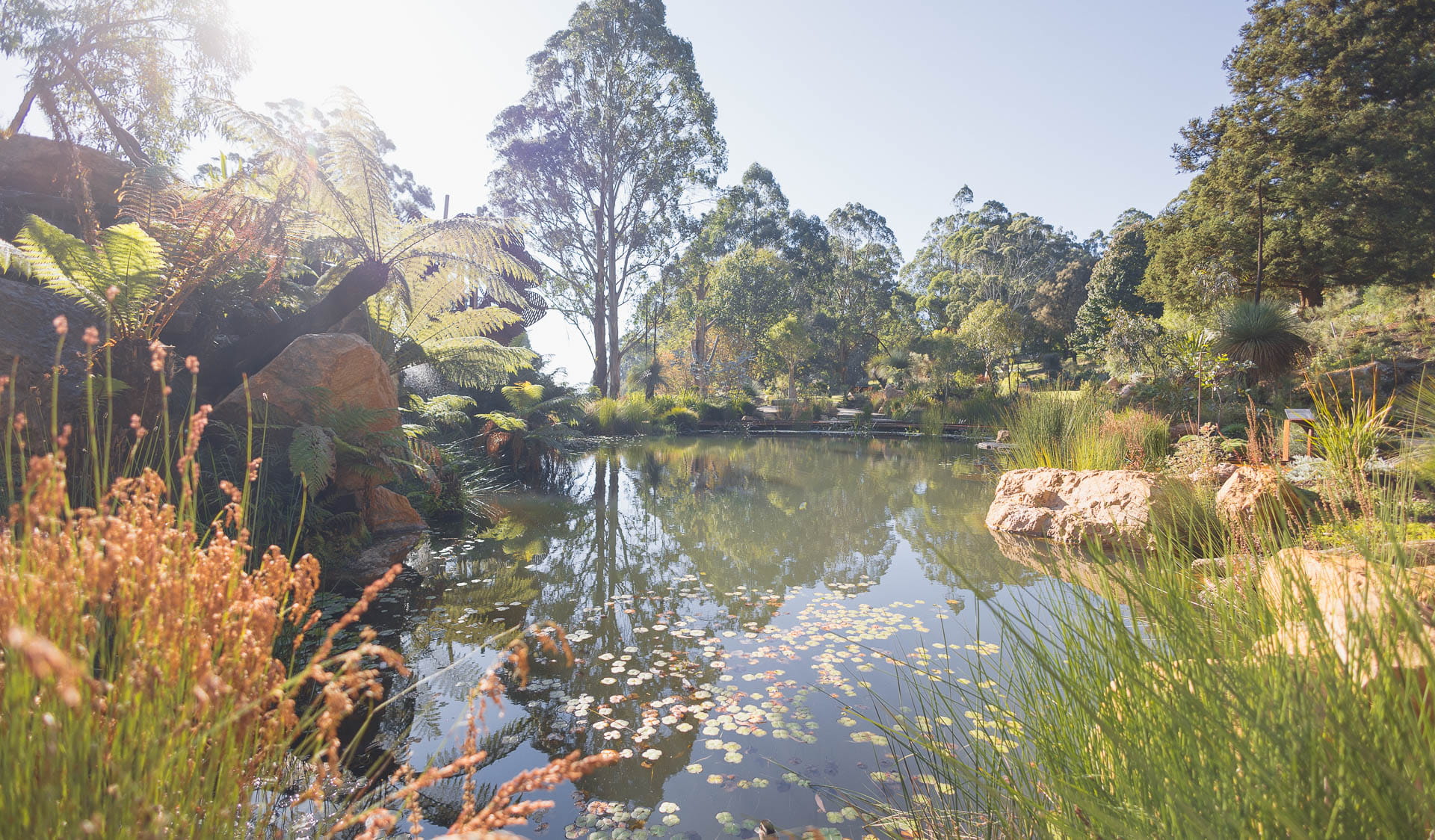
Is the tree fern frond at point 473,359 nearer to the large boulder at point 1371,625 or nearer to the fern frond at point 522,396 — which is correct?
the fern frond at point 522,396

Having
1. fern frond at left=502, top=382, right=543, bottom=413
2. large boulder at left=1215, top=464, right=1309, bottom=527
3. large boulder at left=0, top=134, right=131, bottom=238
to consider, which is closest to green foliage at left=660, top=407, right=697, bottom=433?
fern frond at left=502, top=382, right=543, bottom=413

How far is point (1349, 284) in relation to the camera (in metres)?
12.9

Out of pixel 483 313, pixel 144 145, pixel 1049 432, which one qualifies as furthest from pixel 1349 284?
pixel 144 145

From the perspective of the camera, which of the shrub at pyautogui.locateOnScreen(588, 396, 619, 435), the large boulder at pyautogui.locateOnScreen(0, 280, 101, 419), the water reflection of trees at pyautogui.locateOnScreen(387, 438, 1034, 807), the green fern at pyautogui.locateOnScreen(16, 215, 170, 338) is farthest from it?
the shrub at pyautogui.locateOnScreen(588, 396, 619, 435)

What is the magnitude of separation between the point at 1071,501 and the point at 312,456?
17.5 ft

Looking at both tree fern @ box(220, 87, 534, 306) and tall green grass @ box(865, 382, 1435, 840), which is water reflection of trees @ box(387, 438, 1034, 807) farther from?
tree fern @ box(220, 87, 534, 306)

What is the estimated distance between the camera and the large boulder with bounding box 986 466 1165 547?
15.1 ft

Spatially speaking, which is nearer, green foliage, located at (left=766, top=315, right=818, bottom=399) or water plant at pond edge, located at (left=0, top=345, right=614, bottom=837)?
water plant at pond edge, located at (left=0, top=345, right=614, bottom=837)

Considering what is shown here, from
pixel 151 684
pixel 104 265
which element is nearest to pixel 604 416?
pixel 104 265

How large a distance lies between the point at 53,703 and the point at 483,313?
22.0 ft

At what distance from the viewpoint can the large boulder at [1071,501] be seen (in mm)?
4594

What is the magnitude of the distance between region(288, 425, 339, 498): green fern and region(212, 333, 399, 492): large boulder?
234 mm

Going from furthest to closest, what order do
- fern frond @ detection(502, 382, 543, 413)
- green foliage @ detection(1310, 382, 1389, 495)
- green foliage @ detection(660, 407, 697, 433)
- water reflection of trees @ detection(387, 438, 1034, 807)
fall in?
green foliage @ detection(660, 407, 697, 433), fern frond @ detection(502, 382, 543, 413), green foliage @ detection(1310, 382, 1389, 495), water reflection of trees @ detection(387, 438, 1034, 807)

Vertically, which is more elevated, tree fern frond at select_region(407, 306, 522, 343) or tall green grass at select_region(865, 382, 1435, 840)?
tree fern frond at select_region(407, 306, 522, 343)
